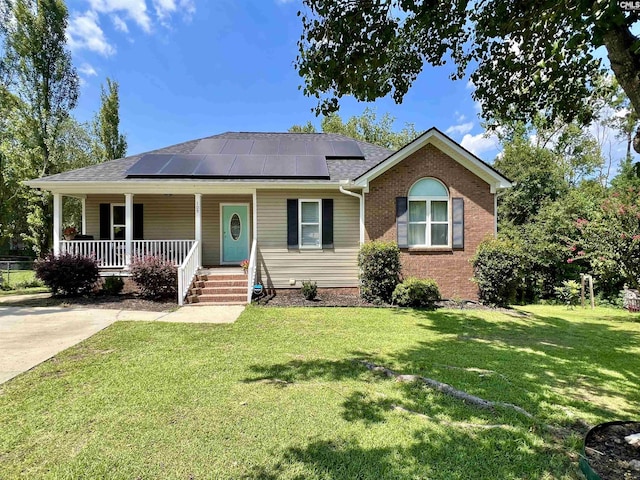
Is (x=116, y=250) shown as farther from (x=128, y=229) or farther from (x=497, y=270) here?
(x=497, y=270)

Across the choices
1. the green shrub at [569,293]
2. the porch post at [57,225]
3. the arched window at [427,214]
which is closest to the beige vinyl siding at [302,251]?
the arched window at [427,214]

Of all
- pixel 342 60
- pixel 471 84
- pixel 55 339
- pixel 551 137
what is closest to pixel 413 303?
pixel 471 84

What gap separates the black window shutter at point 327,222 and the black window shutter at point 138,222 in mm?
6767

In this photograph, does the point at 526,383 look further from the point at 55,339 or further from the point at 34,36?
the point at 34,36

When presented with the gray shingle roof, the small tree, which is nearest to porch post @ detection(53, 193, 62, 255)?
the gray shingle roof

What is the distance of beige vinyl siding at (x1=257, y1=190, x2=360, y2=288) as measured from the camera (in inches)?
419

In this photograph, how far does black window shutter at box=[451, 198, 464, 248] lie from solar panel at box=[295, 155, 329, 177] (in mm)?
4350

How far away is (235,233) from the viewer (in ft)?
39.5

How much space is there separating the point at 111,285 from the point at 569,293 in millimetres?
15776

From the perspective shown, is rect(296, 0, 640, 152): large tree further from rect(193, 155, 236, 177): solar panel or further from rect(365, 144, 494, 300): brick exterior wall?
rect(193, 155, 236, 177): solar panel

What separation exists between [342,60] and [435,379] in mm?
4320

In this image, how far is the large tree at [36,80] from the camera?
1506 centimetres

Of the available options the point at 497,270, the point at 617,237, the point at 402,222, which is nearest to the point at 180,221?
the point at 402,222

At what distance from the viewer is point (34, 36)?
49.8ft
